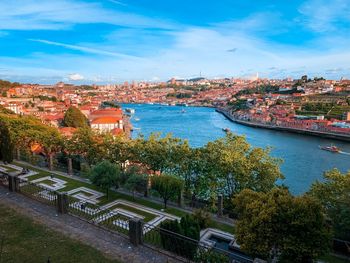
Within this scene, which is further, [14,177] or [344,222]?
[14,177]

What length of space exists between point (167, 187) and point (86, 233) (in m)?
4.82

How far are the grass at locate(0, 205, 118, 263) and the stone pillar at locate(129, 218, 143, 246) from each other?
0.77m

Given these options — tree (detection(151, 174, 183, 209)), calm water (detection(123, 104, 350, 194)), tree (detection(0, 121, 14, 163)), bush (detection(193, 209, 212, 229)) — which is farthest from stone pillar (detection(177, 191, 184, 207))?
calm water (detection(123, 104, 350, 194))

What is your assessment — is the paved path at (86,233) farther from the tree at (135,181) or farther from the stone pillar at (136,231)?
the tree at (135,181)

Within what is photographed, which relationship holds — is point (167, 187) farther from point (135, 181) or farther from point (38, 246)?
point (38, 246)

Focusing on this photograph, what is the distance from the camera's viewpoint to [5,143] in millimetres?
14000

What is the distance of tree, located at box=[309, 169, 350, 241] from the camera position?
8.24 m

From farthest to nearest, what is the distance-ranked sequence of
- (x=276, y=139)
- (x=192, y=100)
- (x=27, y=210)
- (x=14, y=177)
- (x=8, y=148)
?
1. (x=192, y=100)
2. (x=276, y=139)
3. (x=8, y=148)
4. (x=14, y=177)
5. (x=27, y=210)

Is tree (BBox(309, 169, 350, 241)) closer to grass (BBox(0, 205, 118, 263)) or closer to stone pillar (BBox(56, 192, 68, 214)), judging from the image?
grass (BBox(0, 205, 118, 263))

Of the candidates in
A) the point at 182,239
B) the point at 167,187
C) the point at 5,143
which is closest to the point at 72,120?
the point at 5,143

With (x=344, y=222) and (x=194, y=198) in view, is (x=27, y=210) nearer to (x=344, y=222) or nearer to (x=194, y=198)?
(x=194, y=198)

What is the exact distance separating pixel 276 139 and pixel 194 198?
44583 millimetres

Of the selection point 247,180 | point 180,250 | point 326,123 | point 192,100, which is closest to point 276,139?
point 326,123

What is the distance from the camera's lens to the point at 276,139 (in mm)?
53906
